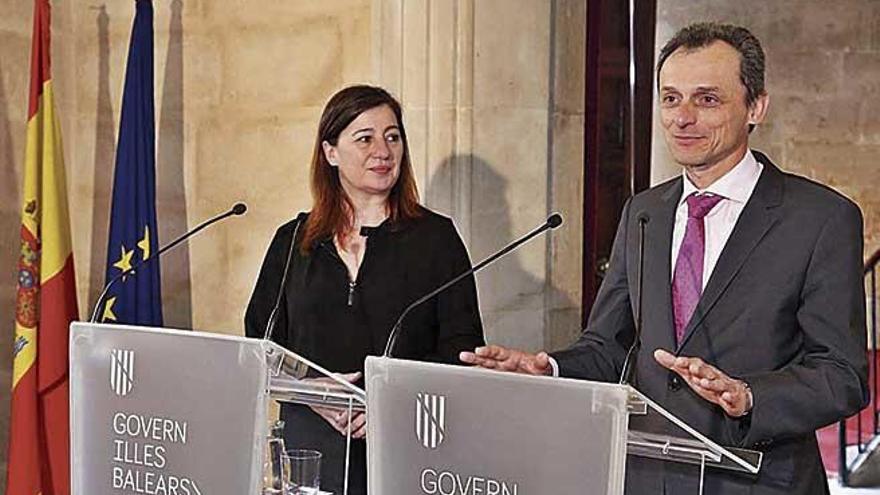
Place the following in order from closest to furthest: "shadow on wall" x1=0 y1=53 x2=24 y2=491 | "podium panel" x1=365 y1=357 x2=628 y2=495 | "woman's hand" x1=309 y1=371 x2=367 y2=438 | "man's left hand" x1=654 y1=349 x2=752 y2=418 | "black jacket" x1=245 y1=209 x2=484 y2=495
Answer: "podium panel" x1=365 y1=357 x2=628 y2=495, "man's left hand" x1=654 y1=349 x2=752 y2=418, "woman's hand" x1=309 y1=371 x2=367 y2=438, "black jacket" x1=245 y1=209 x2=484 y2=495, "shadow on wall" x1=0 y1=53 x2=24 y2=491

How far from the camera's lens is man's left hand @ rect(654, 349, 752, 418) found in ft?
6.39

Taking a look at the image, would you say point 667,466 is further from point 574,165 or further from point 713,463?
point 574,165

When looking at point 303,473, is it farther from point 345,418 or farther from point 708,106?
point 708,106

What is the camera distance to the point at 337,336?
3061 millimetres

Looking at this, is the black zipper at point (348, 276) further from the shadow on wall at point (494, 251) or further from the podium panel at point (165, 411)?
the podium panel at point (165, 411)

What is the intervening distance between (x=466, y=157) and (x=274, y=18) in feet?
2.49

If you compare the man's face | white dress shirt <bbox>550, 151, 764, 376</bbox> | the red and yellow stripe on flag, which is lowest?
the red and yellow stripe on flag

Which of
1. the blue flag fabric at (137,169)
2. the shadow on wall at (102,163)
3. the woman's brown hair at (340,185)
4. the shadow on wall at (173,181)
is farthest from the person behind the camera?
the shadow on wall at (102,163)

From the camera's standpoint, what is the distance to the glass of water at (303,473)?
217cm

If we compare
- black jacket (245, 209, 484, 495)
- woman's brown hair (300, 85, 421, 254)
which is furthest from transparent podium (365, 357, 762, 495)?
woman's brown hair (300, 85, 421, 254)

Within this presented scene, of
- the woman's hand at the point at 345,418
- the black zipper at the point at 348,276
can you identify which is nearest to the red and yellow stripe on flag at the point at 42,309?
the black zipper at the point at 348,276

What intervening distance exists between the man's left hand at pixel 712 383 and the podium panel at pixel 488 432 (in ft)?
0.78

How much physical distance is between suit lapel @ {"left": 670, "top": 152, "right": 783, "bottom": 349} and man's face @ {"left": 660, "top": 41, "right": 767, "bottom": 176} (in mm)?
98

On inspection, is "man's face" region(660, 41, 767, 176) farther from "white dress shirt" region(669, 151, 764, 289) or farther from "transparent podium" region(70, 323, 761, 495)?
"transparent podium" region(70, 323, 761, 495)
